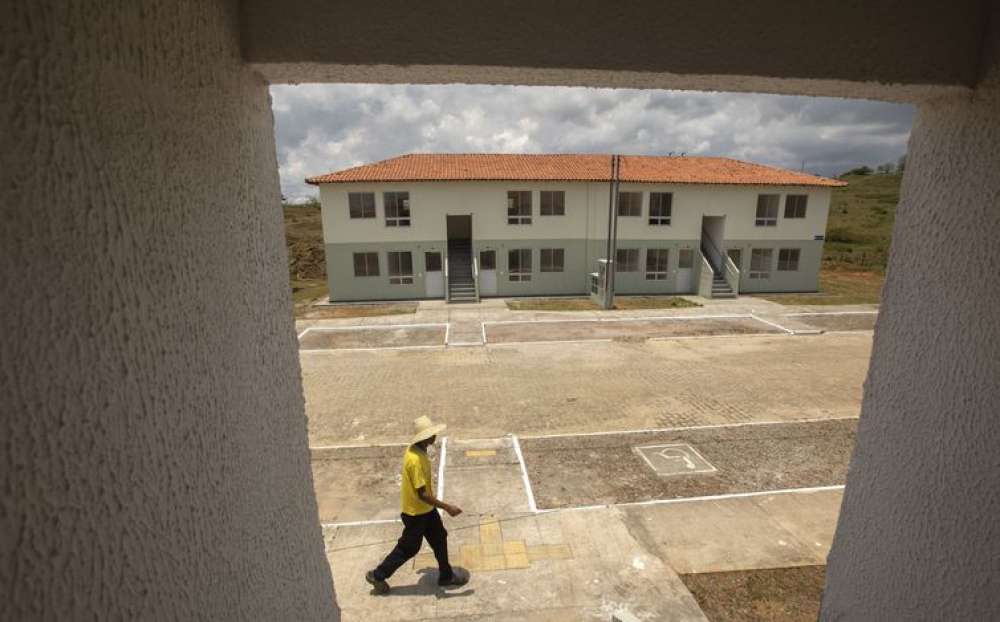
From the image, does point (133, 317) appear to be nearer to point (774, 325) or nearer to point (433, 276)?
point (774, 325)

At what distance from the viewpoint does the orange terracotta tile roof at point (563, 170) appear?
1934cm

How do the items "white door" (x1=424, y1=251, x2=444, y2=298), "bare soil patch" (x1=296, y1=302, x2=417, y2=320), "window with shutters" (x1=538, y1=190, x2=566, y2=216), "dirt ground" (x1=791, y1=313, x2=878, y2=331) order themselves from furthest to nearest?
"window with shutters" (x1=538, y1=190, x2=566, y2=216), "white door" (x1=424, y1=251, x2=444, y2=298), "bare soil patch" (x1=296, y1=302, x2=417, y2=320), "dirt ground" (x1=791, y1=313, x2=878, y2=331)

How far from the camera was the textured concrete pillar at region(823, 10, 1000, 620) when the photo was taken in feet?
4.50

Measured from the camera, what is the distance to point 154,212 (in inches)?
36.9

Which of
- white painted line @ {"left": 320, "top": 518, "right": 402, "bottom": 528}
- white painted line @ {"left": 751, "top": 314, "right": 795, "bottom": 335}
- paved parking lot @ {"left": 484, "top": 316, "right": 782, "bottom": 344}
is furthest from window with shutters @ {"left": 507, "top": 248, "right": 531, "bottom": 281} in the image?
white painted line @ {"left": 320, "top": 518, "right": 402, "bottom": 528}

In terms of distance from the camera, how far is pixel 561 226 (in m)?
20.3

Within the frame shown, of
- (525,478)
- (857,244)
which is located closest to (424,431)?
(525,478)

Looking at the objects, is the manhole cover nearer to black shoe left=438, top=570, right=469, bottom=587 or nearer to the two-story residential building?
black shoe left=438, top=570, right=469, bottom=587

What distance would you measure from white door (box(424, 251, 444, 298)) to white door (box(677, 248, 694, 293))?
35.1 feet

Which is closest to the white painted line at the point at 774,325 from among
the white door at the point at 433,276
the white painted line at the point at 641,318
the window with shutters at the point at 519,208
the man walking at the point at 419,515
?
the white painted line at the point at 641,318

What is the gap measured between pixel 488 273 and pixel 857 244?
3325 cm

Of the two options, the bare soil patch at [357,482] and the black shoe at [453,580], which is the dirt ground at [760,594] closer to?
the black shoe at [453,580]

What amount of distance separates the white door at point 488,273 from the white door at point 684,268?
8.41 meters

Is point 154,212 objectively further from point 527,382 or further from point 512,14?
point 527,382
